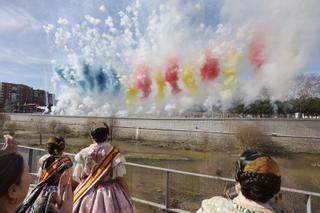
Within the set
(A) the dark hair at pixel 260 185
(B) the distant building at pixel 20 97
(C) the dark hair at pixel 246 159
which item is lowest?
(A) the dark hair at pixel 260 185

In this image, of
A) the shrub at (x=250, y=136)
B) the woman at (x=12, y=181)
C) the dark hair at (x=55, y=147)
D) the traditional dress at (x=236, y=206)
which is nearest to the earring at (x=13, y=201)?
the woman at (x=12, y=181)

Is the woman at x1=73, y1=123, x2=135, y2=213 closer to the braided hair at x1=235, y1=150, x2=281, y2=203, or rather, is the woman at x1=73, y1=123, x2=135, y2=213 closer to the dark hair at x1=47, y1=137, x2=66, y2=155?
the dark hair at x1=47, y1=137, x2=66, y2=155

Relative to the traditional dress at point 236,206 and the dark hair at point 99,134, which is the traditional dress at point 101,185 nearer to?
the dark hair at point 99,134

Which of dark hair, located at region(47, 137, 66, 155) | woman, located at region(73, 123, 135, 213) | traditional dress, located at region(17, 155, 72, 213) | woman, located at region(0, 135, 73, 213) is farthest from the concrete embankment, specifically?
woman, located at region(0, 135, 73, 213)

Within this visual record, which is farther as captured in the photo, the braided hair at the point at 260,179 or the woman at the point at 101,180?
the woman at the point at 101,180

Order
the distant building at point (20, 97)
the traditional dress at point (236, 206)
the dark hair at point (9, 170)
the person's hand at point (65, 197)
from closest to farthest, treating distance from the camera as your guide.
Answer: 1. the dark hair at point (9, 170)
2. the traditional dress at point (236, 206)
3. the person's hand at point (65, 197)
4. the distant building at point (20, 97)

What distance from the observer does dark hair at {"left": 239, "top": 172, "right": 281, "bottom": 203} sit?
1.89m

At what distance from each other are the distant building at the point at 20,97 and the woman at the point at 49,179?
9451 centimetres

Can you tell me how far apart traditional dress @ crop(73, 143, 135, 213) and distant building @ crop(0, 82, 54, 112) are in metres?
94.5

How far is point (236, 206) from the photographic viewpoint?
1.91 m

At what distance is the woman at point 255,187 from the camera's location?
189 centimetres

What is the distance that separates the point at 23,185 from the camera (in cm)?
185

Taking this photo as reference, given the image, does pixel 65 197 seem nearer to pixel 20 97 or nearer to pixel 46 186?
pixel 46 186

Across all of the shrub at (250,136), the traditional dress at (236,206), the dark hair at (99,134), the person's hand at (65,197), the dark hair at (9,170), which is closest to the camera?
the dark hair at (9,170)
